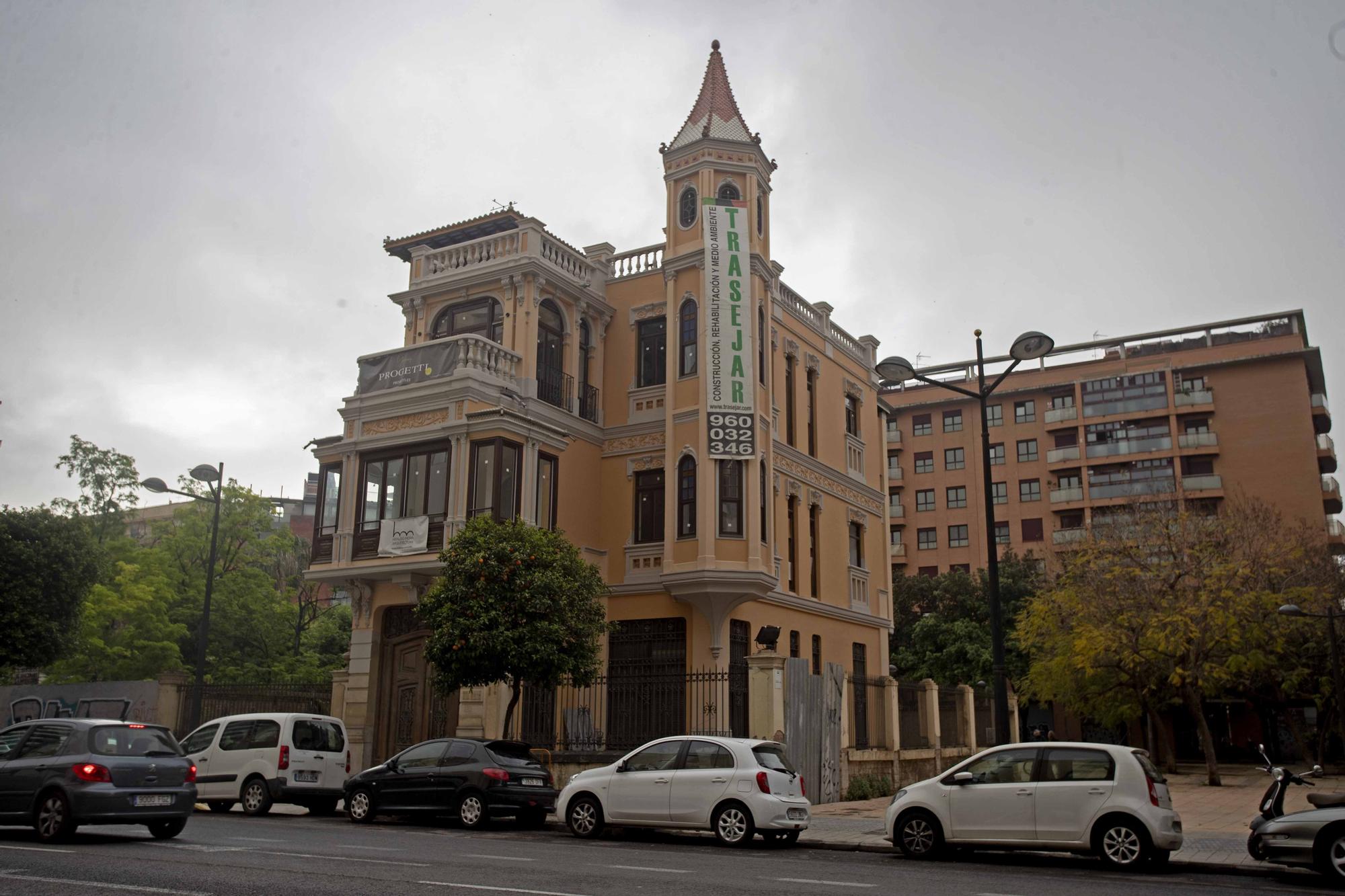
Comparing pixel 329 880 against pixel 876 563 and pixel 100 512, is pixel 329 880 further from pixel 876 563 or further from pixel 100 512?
pixel 100 512

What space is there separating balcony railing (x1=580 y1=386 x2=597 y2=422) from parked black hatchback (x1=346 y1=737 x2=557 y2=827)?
1235cm

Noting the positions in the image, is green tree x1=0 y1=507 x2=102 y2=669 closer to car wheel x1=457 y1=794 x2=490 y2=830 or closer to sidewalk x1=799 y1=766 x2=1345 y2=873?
car wheel x1=457 y1=794 x2=490 y2=830

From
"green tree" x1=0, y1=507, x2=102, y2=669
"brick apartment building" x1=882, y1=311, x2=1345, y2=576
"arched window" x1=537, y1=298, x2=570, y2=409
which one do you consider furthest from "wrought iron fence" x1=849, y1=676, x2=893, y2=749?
"brick apartment building" x1=882, y1=311, x2=1345, y2=576

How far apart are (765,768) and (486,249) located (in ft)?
58.6

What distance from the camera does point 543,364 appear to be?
1116 inches

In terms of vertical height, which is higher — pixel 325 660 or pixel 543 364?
pixel 543 364

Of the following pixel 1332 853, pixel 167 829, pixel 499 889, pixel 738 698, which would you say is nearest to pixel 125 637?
pixel 738 698

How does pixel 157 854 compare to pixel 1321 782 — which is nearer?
pixel 157 854

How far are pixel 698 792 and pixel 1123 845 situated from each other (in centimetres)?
527

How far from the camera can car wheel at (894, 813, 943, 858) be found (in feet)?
44.3

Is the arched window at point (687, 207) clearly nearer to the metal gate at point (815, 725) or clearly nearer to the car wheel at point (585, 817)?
the metal gate at point (815, 725)

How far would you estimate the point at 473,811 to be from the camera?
1697cm

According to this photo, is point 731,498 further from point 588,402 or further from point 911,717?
point 911,717

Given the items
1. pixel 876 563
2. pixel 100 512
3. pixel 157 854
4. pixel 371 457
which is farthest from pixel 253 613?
pixel 157 854
